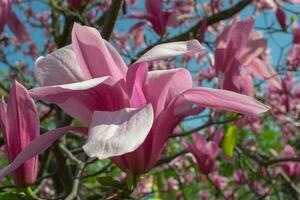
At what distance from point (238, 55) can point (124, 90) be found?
66cm

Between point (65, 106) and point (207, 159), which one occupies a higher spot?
point (65, 106)

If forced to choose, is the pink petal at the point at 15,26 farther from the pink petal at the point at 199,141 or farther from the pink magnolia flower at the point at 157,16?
the pink petal at the point at 199,141

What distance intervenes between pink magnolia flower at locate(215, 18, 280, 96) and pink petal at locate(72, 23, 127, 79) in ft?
1.99

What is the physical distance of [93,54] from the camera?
0.80 m

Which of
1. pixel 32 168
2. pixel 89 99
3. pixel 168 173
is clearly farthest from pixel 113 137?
pixel 168 173

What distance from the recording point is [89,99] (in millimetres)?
806

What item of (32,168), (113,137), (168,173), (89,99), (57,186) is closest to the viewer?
(113,137)

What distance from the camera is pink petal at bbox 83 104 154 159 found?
24.8 inches

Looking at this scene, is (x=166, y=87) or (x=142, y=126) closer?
(x=142, y=126)

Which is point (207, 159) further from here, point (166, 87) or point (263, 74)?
point (166, 87)

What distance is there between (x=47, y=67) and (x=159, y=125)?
0.22 metres

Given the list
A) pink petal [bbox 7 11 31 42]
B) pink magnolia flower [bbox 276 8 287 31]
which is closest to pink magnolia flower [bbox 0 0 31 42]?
pink petal [bbox 7 11 31 42]

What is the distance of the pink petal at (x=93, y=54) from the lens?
803 mm

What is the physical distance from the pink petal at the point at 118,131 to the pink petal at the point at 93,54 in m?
0.09
